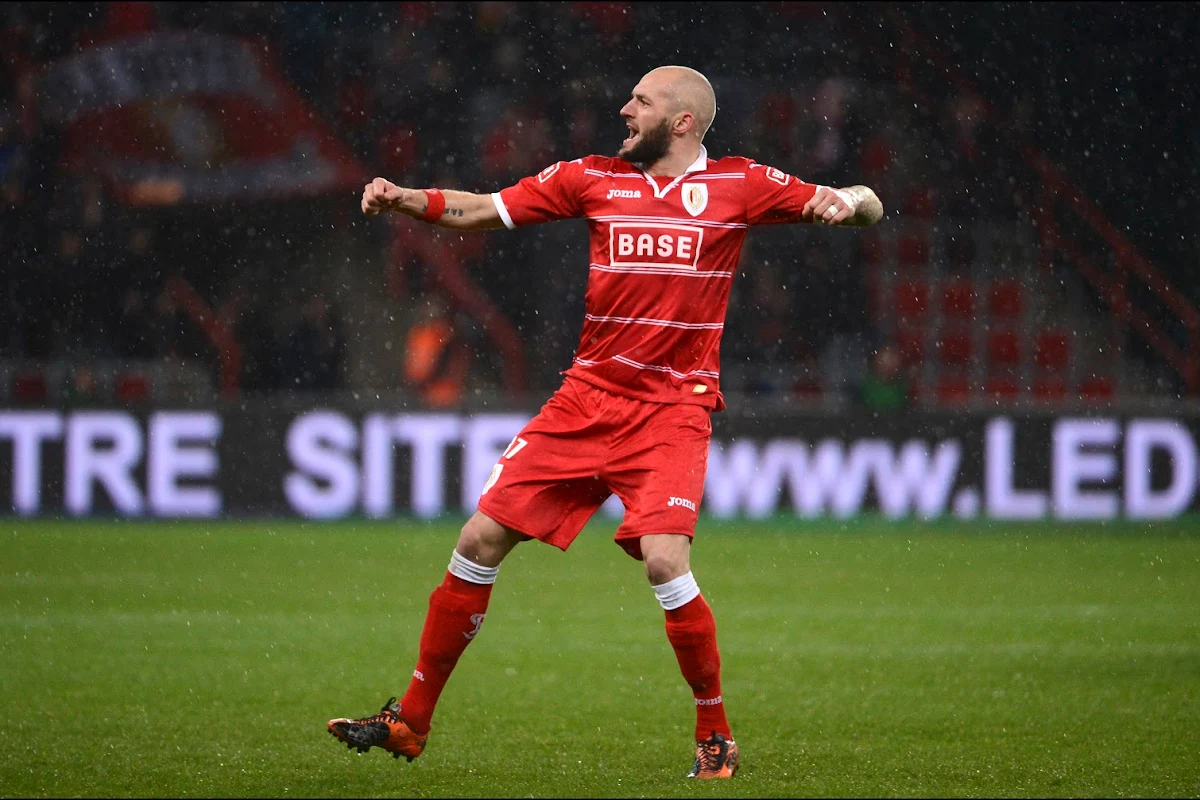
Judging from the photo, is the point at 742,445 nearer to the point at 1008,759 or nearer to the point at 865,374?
the point at 865,374

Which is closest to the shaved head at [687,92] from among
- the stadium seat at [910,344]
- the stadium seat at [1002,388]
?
the stadium seat at [1002,388]

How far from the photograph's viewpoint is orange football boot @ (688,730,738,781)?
441cm

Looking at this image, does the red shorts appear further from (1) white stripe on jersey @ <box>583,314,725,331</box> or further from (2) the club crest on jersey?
(2) the club crest on jersey

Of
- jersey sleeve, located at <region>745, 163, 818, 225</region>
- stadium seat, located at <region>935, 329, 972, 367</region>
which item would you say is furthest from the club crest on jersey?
stadium seat, located at <region>935, 329, 972, 367</region>

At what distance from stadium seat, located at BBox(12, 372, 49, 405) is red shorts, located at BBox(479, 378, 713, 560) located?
9046 mm

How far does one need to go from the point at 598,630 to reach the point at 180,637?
70.7 inches

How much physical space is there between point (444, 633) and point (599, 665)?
199 centimetres

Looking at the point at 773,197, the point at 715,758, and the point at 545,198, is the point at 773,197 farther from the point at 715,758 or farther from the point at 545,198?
the point at 715,758

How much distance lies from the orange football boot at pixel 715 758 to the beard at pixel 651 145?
1.57 meters

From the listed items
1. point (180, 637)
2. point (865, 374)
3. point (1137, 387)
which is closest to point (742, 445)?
point (865, 374)

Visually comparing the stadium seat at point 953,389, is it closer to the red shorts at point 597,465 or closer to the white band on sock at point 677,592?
the red shorts at point 597,465

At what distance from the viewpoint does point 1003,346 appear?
48.8 feet

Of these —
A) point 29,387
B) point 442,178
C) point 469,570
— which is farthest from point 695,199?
point 442,178

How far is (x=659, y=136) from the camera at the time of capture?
4621 millimetres
